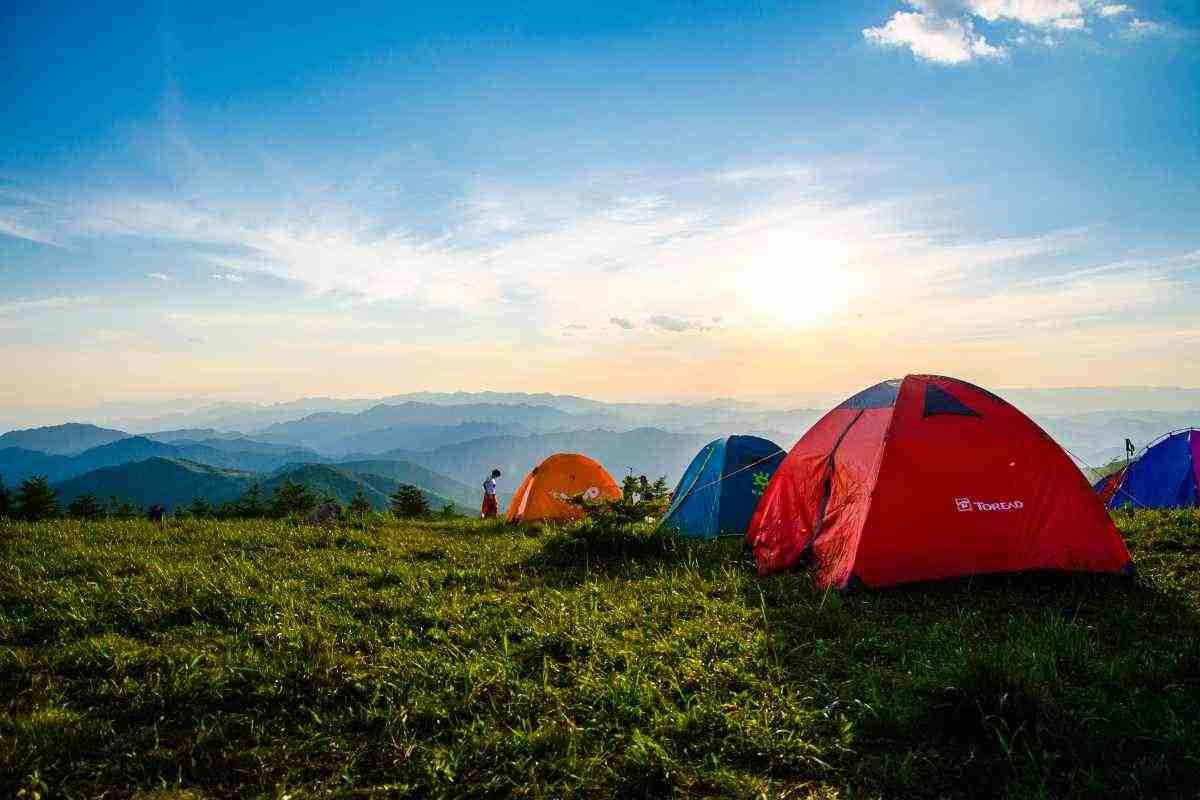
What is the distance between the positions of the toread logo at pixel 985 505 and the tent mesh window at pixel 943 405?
4.48 feet

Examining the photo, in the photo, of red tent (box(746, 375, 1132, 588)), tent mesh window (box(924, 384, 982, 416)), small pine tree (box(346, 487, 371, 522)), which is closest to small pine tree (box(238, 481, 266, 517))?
small pine tree (box(346, 487, 371, 522))

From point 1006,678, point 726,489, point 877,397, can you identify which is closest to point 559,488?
point 726,489

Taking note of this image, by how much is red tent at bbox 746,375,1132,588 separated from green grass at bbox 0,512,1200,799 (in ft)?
1.27

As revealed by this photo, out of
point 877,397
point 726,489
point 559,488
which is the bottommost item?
point 559,488

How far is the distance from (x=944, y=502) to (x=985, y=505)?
1.91 feet

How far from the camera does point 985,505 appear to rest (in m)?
8.25

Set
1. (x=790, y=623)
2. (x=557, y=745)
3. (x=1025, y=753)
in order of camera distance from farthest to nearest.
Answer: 1. (x=790, y=623)
2. (x=557, y=745)
3. (x=1025, y=753)

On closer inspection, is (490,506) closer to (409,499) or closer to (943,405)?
(409,499)

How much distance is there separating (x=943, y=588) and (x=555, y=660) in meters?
5.40

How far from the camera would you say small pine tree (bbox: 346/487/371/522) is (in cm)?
1647

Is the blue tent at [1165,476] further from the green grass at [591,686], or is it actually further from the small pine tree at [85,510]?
the small pine tree at [85,510]

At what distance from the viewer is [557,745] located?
4.39m

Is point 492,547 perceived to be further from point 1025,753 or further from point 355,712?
point 1025,753

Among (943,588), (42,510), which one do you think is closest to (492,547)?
(943,588)
